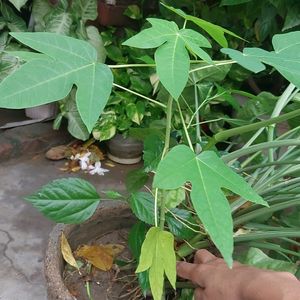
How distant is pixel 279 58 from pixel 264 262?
39 cm

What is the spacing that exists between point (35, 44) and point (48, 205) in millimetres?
352

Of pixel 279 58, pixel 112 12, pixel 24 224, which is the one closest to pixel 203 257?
pixel 279 58

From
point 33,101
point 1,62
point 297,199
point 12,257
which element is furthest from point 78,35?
point 33,101

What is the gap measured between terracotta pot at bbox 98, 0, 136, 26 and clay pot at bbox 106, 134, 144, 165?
0.47 metres

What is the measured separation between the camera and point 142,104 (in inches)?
75.0

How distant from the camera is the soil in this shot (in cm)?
103

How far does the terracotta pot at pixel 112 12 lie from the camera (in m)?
1.98

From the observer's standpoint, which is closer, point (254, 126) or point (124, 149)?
point (254, 126)

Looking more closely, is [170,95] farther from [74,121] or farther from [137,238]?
[74,121]

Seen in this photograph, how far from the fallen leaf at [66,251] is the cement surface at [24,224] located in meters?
0.45

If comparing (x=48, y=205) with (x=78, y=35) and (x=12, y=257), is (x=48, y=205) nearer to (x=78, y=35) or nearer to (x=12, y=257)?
(x=12, y=257)

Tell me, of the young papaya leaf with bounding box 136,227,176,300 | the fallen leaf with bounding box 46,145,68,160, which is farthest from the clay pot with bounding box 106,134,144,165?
the young papaya leaf with bounding box 136,227,176,300

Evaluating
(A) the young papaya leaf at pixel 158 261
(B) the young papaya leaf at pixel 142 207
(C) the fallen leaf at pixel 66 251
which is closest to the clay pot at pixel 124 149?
(C) the fallen leaf at pixel 66 251

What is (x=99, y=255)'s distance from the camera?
1069 millimetres
